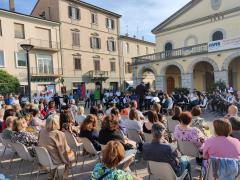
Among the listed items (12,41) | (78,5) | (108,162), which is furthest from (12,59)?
(108,162)

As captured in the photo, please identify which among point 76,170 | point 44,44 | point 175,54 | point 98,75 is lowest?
point 76,170

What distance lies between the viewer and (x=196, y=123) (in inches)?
234

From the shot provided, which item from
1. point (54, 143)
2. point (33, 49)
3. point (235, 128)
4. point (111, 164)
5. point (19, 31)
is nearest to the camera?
point (111, 164)

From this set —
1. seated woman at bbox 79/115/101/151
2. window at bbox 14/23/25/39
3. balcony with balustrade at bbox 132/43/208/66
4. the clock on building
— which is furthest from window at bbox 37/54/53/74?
seated woman at bbox 79/115/101/151

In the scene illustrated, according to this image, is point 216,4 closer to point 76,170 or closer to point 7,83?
point 7,83

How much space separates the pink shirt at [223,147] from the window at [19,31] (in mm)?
26034

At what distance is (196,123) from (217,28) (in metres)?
21.9

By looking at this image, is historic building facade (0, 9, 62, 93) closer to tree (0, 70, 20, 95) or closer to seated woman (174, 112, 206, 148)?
tree (0, 70, 20, 95)

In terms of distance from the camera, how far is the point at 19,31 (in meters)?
26.5

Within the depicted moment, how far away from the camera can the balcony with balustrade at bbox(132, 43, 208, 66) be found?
2272 centimetres

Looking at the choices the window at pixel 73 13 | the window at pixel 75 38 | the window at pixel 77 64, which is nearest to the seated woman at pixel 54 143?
the window at pixel 77 64

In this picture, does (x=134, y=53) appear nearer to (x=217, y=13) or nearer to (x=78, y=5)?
(x=78, y=5)

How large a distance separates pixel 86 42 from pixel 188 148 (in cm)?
3001

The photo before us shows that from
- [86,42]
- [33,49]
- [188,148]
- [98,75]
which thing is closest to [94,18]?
[86,42]
